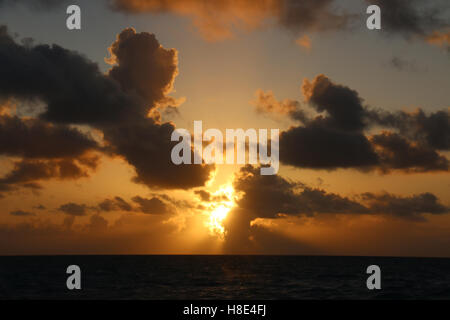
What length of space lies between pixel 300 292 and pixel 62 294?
32.8 meters
